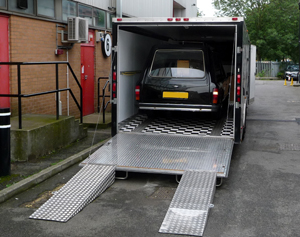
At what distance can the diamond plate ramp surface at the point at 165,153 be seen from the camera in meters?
6.77

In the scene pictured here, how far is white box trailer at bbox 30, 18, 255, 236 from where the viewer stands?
562cm

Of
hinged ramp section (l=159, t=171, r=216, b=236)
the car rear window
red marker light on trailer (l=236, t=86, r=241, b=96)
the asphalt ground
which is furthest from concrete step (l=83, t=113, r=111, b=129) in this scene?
hinged ramp section (l=159, t=171, r=216, b=236)

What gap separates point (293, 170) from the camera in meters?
7.77

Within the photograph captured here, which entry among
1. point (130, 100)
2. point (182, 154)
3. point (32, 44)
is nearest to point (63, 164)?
point (182, 154)

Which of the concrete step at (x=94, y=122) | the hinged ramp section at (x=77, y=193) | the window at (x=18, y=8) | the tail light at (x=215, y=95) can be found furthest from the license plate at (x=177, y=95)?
the window at (x=18, y=8)

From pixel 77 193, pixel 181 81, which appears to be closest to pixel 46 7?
pixel 181 81

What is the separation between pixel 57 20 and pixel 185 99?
14.0 ft

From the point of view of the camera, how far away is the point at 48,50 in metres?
11.0

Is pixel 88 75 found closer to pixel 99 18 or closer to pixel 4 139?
pixel 99 18

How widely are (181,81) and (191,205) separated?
409cm

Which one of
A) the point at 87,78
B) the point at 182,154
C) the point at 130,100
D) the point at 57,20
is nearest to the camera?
the point at 182,154

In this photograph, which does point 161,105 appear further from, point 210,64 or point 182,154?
point 182,154

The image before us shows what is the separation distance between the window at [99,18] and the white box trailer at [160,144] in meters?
2.83

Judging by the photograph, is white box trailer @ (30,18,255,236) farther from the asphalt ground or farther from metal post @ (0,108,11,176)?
metal post @ (0,108,11,176)
